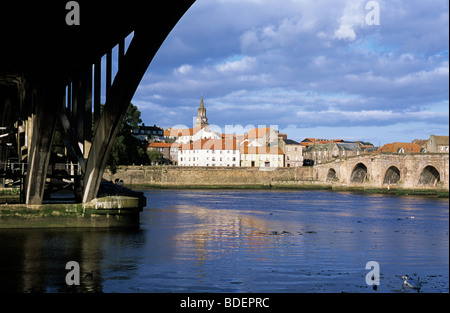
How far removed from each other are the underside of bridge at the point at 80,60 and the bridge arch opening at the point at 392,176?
75.1 m

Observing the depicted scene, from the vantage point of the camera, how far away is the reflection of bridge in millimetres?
84938

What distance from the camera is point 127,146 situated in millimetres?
95250

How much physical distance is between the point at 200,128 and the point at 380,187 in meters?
102

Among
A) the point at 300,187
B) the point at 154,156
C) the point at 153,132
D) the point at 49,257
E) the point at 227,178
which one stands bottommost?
→ the point at 49,257

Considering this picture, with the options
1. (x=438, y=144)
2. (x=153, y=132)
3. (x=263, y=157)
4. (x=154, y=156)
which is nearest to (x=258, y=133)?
(x=263, y=157)

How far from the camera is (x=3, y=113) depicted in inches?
1964

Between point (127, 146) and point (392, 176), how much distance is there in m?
45.7

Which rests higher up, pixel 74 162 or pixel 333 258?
pixel 74 162

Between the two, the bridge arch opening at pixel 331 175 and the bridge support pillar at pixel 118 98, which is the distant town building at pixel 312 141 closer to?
the bridge arch opening at pixel 331 175

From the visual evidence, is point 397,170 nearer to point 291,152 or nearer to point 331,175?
point 331,175

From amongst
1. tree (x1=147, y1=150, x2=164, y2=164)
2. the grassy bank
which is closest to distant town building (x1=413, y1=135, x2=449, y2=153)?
the grassy bank

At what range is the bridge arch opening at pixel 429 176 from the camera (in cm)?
8762
